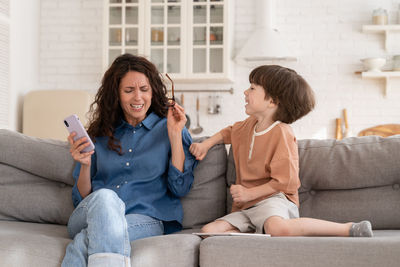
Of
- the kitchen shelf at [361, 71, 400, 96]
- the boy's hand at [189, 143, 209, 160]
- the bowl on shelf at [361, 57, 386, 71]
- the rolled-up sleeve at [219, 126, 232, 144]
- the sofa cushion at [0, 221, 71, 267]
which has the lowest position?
the sofa cushion at [0, 221, 71, 267]

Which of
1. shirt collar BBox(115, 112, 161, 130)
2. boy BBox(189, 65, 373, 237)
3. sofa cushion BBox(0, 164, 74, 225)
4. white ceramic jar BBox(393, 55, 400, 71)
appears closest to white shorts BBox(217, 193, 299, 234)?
boy BBox(189, 65, 373, 237)

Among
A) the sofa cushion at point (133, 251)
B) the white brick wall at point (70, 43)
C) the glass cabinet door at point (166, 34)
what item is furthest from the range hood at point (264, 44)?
the sofa cushion at point (133, 251)

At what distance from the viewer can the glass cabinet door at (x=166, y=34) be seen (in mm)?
4785

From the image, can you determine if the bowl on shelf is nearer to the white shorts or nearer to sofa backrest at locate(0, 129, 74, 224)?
the white shorts

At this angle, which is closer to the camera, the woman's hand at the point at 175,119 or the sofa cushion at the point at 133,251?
the sofa cushion at the point at 133,251

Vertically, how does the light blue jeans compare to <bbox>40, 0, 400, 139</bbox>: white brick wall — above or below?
below

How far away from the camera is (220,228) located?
1.93 m

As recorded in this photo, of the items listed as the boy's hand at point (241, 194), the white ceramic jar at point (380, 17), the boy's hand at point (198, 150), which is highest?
the white ceramic jar at point (380, 17)

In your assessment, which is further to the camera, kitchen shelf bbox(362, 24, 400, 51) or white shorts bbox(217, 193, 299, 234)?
kitchen shelf bbox(362, 24, 400, 51)

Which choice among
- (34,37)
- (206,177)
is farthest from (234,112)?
(206,177)

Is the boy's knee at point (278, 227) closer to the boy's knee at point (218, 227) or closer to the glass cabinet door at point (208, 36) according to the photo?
the boy's knee at point (218, 227)

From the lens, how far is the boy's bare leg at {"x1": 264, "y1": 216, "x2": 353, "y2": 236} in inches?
71.1

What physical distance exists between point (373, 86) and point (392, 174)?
2.88 m

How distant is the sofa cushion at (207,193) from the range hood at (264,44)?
2.51 metres
